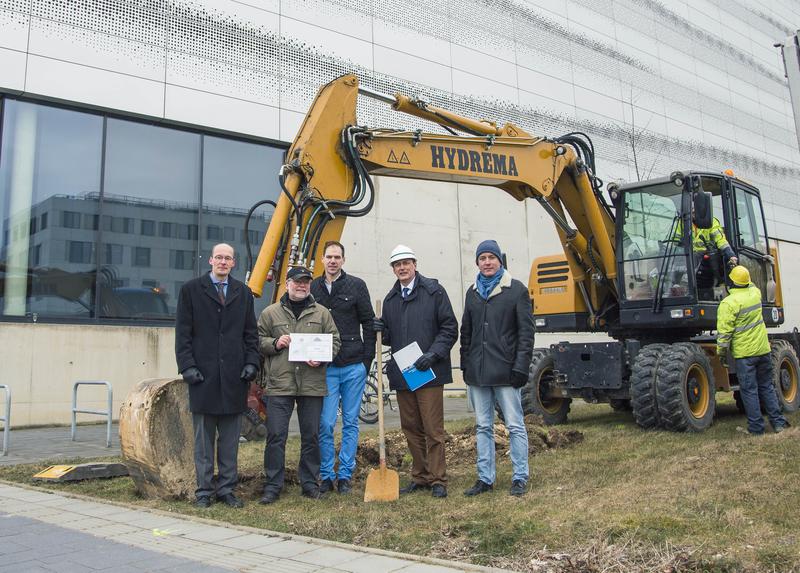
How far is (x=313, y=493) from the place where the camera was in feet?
19.0

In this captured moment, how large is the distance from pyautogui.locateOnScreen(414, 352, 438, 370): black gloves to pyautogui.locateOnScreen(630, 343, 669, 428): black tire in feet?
12.0

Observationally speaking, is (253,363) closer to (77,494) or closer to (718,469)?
(77,494)

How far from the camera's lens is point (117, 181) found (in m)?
13.1

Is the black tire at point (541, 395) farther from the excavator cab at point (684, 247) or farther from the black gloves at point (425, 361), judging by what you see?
the black gloves at point (425, 361)

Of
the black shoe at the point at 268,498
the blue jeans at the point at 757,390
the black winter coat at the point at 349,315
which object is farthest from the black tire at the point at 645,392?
the black shoe at the point at 268,498

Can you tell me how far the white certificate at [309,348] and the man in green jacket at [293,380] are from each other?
52mm

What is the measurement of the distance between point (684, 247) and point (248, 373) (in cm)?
608

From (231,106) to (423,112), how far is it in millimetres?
6875

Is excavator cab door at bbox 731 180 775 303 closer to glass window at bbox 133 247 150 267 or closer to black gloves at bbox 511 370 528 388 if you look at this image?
black gloves at bbox 511 370 528 388

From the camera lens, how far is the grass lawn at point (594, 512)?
370 centimetres

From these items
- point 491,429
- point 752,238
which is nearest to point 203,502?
point 491,429

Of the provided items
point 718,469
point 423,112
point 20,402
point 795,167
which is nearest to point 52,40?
point 20,402

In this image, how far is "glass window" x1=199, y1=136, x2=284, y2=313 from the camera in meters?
14.1

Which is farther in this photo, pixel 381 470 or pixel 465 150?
pixel 465 150
